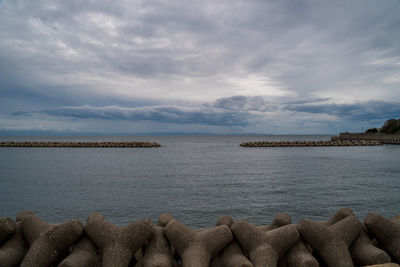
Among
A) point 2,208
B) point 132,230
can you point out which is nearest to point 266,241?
point 132,230

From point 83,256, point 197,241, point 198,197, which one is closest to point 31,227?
point 83,256

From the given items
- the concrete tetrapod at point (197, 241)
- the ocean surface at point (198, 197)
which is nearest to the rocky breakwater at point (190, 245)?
the concrete tetrapod at point (197, 241)

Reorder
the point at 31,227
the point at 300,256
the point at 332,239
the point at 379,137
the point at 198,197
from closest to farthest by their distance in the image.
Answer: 1. the point at 300,256
2. the point at 332,239
3. the point at 31,227
4. the point at 198,197
5. the point at 379,137

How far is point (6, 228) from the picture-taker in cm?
421

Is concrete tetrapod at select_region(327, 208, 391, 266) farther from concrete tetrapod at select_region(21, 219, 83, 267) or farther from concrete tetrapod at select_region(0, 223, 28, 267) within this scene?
concrete tetrapod at select_region(0, 223, 28, 267)

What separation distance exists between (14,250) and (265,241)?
376 centimetres

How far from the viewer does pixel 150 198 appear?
12688mm

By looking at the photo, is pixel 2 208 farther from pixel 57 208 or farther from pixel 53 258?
pixel 53 258

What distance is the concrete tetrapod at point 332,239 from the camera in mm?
4008

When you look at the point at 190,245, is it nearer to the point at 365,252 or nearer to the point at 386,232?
the point at 365,252

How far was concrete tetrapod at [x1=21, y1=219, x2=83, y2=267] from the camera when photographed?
3836 mm

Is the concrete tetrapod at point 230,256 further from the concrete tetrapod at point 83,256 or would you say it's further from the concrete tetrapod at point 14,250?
Answer: the concrete tetrapod at point 14,250

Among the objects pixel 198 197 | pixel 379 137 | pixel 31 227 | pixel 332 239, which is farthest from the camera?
pixel 379 137

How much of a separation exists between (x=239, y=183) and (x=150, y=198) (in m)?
6.10
